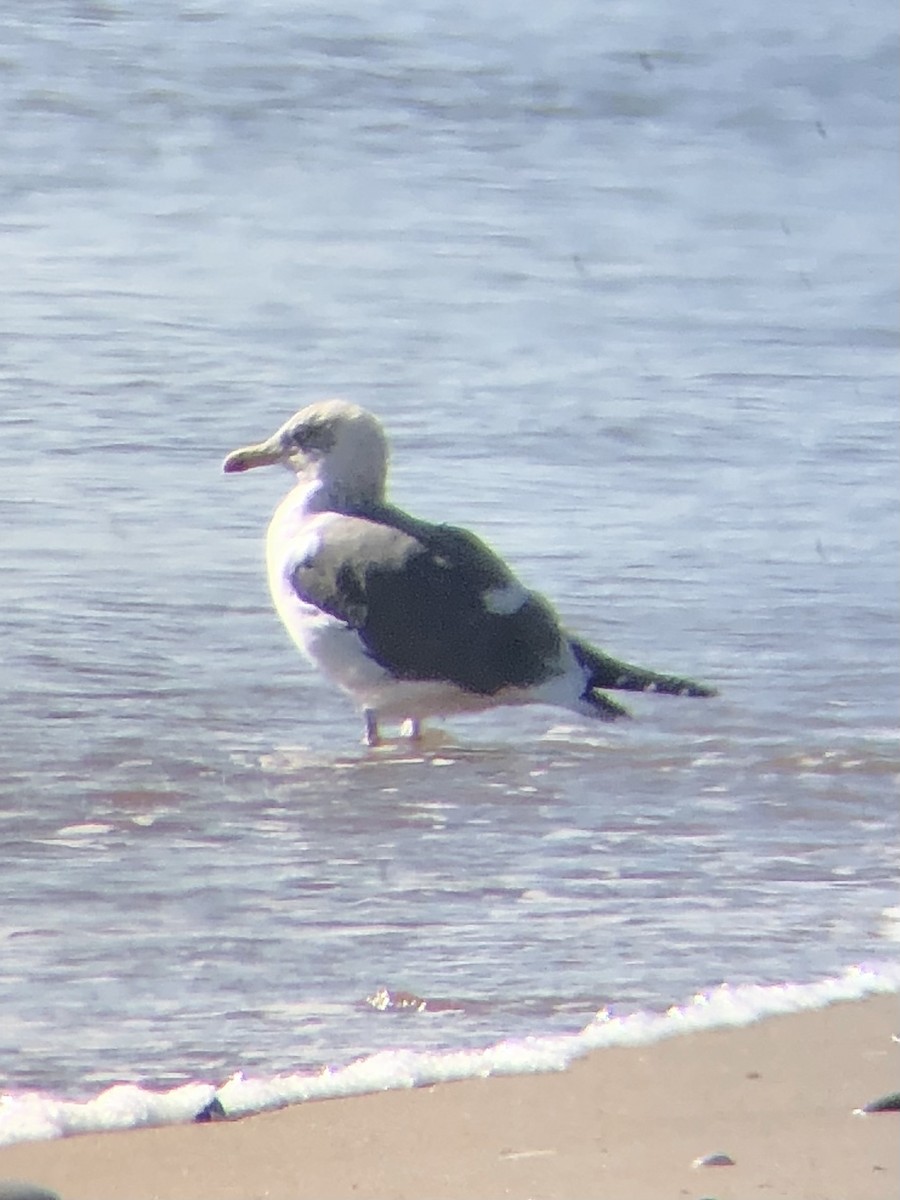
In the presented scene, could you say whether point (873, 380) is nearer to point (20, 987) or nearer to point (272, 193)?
point (272, 193)

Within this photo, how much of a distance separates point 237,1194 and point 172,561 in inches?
132

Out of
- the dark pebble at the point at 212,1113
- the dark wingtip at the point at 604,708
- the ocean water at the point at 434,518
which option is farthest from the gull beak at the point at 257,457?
the dark pebble at the point at 212,1113

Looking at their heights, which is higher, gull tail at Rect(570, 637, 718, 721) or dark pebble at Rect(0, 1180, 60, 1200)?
dark pebble at Rect(0, 1180, 60, 1200)

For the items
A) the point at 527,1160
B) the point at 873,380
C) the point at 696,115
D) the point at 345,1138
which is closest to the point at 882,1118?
the point at 527,1160

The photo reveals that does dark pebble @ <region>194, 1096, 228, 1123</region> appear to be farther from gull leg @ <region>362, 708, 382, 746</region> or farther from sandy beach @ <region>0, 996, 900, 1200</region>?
gull leg @ <region>362, 708, 382, 746</region>

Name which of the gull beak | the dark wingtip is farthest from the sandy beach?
the gull beak

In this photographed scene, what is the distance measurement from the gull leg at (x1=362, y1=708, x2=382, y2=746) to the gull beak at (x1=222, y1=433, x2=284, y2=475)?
2.96 ft

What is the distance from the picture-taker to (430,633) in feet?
16.3

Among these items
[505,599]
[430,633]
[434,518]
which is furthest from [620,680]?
[434,518]

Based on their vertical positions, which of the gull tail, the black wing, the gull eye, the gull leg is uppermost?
the gull eye

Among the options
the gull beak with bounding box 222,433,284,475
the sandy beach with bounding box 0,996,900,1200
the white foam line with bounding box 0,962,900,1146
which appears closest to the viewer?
the sandy beach with bounding box 0,996,900,1200

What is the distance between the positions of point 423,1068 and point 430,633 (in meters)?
2.13

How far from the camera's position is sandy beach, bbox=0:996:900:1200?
2.51 metres

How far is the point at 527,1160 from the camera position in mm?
2600
